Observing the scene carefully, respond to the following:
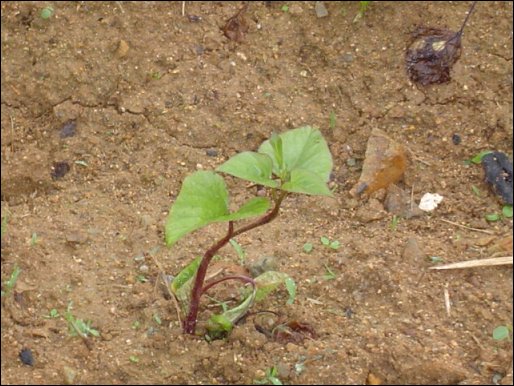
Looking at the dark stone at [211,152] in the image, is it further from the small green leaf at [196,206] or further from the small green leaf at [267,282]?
the small green leaf at [196,206]

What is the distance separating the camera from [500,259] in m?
2.29

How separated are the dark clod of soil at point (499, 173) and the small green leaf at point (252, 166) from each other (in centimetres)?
91

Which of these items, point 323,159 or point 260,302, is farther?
point 260,302

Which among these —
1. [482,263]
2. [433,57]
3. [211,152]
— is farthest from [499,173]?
[211,152]

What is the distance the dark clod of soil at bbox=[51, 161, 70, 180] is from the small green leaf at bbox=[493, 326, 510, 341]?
131 cm

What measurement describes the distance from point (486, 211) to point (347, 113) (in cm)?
55

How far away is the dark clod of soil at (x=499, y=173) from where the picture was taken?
8.12ft

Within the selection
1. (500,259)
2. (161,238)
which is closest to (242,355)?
(161,238)

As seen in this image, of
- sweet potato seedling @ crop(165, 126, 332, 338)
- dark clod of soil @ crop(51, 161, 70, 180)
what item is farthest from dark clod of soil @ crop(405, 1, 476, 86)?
dark clod of soil @ crop(51, 161, 70, 180)

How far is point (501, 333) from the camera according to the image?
2.15 meters

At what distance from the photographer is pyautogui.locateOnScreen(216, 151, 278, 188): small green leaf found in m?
1.81

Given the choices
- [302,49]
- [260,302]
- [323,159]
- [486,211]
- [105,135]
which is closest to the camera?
[323,159]

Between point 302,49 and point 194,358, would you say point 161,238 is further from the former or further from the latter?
point 302,49

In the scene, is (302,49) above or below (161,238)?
above
